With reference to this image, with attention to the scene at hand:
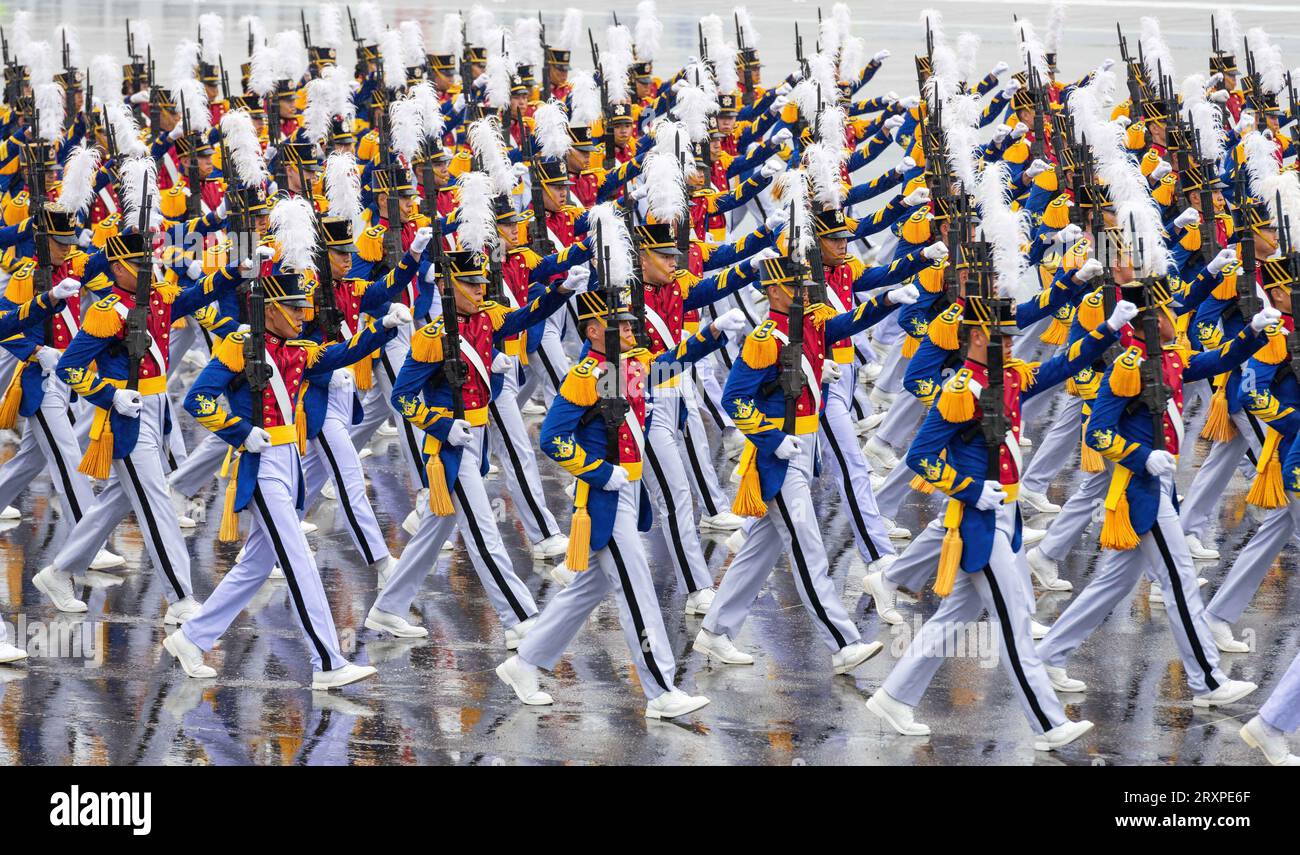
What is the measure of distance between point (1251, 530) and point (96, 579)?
5.46 metres

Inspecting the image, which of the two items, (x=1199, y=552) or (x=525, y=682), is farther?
(x=1199, y=552)

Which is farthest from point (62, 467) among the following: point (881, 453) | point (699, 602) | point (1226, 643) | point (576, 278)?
point (1226, 643)

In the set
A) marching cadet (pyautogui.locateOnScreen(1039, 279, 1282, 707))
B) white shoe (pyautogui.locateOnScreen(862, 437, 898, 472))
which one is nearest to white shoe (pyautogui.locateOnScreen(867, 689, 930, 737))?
marching cadet (pyautogui.locateOnScreen(1039, 279, 1282, 707))

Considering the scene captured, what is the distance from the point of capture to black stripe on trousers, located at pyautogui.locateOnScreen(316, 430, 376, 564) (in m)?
9.29

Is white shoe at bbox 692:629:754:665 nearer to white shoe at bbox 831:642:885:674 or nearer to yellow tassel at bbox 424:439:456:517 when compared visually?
white shoe at bbox 831:642:885:674

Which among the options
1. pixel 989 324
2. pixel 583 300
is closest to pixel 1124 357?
pixel 989 324

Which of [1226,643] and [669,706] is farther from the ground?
[1226,643]

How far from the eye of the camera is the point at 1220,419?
898 cm

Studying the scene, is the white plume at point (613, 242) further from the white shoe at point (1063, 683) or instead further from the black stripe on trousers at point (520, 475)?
the white shoe at point (1063, 683)

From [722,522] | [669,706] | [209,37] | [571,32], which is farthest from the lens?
[571,32]

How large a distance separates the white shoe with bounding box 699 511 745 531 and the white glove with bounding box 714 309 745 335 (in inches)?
86.8

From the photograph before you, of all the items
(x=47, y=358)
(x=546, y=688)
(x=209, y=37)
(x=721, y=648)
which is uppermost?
(x=209, y=37)

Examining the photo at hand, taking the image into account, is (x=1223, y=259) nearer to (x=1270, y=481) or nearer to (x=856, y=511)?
(x=1270, y=481)

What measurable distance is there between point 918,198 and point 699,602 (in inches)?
125
